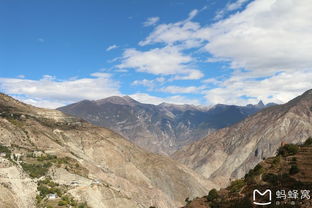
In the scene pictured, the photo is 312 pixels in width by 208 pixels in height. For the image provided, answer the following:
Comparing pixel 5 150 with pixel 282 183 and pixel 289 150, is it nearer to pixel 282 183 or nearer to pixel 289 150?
pixel 289 150

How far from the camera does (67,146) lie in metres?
149

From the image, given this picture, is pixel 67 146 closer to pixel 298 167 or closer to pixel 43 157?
pixel 43 157

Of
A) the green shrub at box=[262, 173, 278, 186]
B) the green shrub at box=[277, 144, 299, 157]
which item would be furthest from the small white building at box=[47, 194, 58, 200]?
the green shrub at box=[262, 173, 278, 186]

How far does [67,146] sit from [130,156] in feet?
123

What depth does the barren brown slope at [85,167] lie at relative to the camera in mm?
95250

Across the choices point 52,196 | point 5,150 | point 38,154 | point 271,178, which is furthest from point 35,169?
point 271,178

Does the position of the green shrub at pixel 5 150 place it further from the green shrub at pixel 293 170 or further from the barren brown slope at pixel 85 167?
the green shrub at pixel 293 170

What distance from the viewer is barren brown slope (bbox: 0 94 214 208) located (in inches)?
3750

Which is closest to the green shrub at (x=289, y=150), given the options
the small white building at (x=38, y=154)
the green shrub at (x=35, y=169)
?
the green shrub at (x=35, y=169)

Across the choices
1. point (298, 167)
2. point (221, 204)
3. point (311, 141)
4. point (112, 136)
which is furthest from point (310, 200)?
point (112, 136)

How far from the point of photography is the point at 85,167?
128750mm

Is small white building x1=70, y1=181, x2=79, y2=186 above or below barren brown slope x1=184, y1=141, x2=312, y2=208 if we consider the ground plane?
below

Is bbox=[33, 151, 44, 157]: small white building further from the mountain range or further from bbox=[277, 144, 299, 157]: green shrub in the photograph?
bbox=[277, 144, 299, 157]: green shrub

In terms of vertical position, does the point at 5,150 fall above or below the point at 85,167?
above
